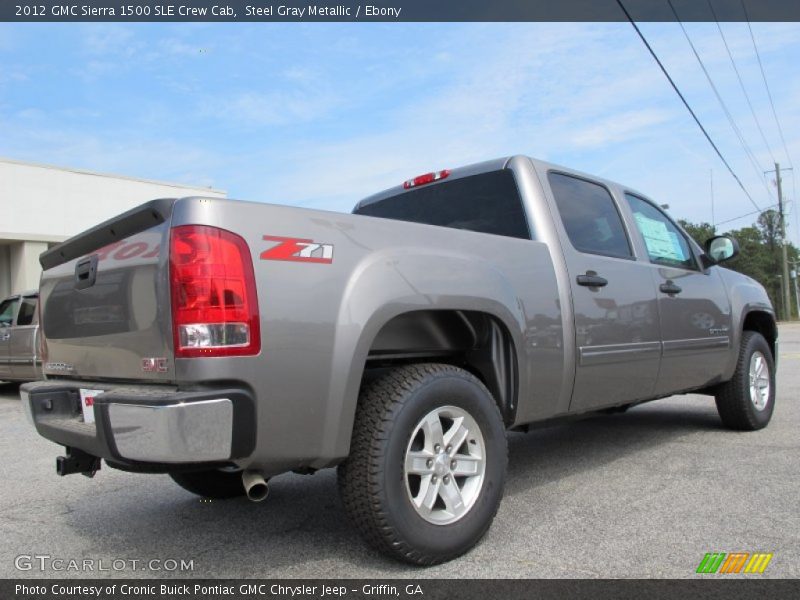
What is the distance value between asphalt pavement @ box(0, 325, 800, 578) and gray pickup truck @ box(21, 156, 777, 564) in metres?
0.28

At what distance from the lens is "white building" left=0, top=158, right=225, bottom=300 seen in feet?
65.8

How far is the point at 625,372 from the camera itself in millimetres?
3914

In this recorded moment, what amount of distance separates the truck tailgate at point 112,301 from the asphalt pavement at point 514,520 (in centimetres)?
87

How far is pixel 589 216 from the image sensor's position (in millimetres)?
4098

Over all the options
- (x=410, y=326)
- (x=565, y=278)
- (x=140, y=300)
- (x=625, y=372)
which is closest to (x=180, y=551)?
(x=140, y=300)

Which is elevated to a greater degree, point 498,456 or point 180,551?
point 498,456

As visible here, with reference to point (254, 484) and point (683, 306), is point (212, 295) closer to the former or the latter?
point (254, 484)

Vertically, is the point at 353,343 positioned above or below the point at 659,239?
below

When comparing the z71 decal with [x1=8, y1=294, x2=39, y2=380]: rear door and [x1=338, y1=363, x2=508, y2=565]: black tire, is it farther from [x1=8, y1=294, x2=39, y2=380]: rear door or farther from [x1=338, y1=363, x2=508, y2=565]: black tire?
[x1=8, y1=294, x2=39, y2=380]: rear door

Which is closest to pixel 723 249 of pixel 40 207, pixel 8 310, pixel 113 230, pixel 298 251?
pixel 298 251

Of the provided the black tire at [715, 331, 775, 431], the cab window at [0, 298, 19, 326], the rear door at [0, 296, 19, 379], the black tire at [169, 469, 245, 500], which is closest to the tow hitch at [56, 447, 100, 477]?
the black tire at [169, 469, 245, 500]

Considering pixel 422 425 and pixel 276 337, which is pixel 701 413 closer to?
pixel 422 425

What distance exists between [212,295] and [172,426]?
1.49 ft

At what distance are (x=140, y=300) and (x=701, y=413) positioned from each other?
556 centimetres
